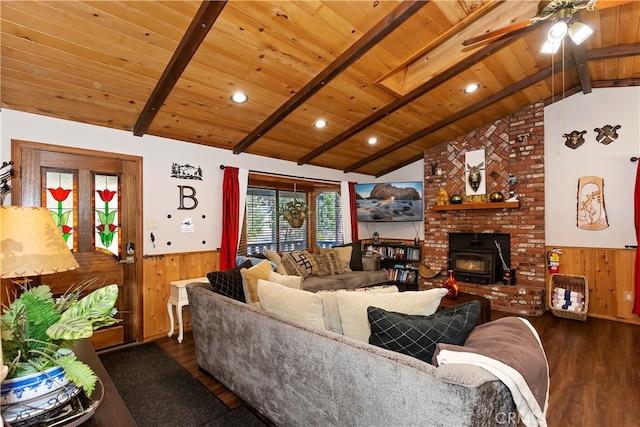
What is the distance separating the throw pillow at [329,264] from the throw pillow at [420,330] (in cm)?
Answer: 332

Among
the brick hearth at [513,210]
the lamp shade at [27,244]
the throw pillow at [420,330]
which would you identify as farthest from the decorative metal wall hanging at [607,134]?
the lamp shade at [27,244]

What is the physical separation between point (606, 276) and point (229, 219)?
5.18m

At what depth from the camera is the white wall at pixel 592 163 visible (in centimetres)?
424

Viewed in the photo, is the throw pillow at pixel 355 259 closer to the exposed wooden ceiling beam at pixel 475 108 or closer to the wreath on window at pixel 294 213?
the wreath on window at pixel 294 213

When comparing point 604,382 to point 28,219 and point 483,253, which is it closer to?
point 483,253

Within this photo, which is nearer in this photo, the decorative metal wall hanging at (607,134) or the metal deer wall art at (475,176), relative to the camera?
the decorative metal wall hanging at (607,134)

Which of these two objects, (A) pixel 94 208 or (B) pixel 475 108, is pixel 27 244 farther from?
(B) pixel 475 108

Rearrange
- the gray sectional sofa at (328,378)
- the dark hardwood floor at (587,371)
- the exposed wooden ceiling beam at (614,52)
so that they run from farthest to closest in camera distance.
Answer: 1. the exposed wooden ceiling beam at (614,52)
2. the dark hardwood floor at (587,371)
3. the gray sectional sofa at (328,378)

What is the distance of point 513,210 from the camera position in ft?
16.4

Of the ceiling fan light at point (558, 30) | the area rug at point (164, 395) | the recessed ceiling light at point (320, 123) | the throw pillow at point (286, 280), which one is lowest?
the area rug at point (164, 395)

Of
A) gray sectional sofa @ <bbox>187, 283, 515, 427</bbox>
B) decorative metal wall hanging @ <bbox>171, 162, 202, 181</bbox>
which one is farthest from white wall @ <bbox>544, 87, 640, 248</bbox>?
Answer: decorative metal wall hanging @ <bbox>171, 162, 202, 181</bbox>

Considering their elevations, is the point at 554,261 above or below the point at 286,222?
below

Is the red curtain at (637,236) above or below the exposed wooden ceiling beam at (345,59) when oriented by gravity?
below

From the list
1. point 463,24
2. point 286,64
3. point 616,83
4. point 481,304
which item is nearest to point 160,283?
Answer: point 286,64
